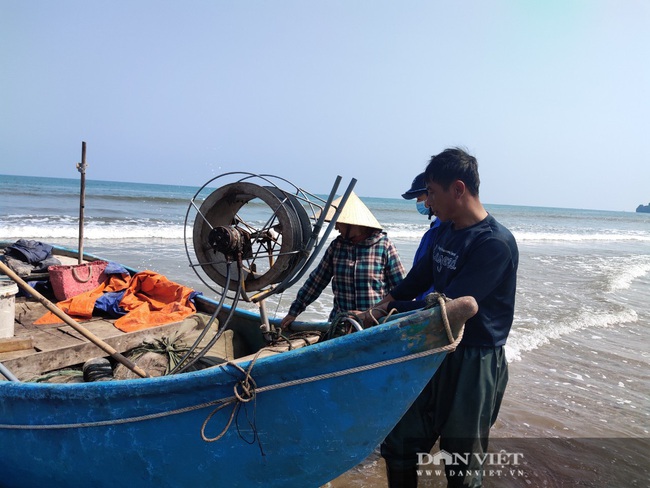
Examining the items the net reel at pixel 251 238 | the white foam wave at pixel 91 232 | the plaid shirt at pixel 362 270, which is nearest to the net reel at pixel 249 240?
the net reel at pixel 251 238

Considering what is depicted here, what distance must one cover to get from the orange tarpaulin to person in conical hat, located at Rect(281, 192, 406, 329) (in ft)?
5.10

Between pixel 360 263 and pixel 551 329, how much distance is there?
16.2ft

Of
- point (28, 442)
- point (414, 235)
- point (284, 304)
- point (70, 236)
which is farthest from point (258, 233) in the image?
point (414, 235)

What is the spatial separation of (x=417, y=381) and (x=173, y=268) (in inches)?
357

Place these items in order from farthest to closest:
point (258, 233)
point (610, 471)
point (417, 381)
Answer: point (610, 471) → point (258, 233) → point (417, 381)

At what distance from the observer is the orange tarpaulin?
14.2 ft

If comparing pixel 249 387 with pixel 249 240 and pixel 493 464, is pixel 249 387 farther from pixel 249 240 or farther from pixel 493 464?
pixel 493 464

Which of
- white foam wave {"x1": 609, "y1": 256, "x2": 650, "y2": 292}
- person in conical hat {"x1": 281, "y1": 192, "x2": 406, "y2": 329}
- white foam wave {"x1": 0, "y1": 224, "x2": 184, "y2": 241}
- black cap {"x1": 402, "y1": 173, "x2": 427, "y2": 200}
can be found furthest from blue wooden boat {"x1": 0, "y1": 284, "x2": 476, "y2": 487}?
white foam wave {"x1": 0, "y1": 224, "x2": 184, "y2": 241}

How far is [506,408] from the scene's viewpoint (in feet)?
14.8

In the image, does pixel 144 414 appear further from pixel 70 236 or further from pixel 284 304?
pixel 70 236

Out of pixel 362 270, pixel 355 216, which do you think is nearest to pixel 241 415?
pixel 362 270

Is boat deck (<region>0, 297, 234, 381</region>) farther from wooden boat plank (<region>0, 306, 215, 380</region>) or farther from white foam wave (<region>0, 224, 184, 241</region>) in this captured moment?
white foam wave (<region>0, 224, 184, 241</region>)

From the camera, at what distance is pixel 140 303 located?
4.73 meters

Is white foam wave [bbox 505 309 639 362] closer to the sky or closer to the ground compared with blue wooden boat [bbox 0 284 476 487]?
closer to the ground
